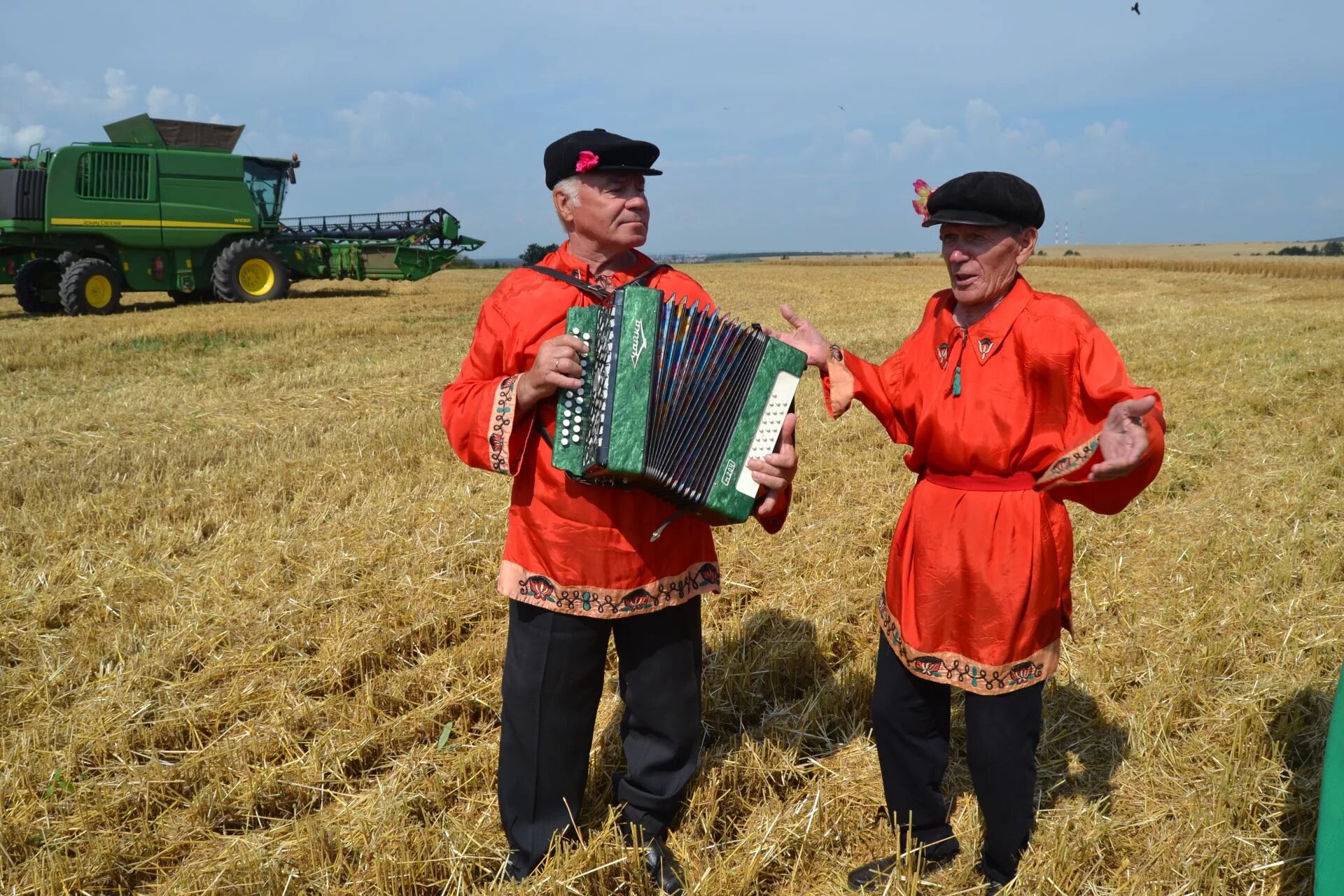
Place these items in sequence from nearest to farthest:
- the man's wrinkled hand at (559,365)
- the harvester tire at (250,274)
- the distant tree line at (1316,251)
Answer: the man's wrinkled hand at (559,365) → the harvester tire at (250,274) → the distant tree line at (1316,251)

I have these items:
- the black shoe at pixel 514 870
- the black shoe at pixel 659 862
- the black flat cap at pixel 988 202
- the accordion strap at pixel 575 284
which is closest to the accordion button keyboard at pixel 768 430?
the accordion strap at pixel 575 284

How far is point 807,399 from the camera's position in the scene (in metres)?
9.22

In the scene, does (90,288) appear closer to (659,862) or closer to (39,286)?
(39,286)

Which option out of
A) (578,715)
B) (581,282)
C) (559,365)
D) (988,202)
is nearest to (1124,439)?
(988,202)

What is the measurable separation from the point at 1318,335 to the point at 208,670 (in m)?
13.3

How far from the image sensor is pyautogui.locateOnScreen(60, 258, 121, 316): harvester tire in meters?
16.3

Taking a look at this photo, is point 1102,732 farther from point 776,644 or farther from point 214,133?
point 214,133

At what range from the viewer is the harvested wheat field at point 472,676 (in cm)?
294

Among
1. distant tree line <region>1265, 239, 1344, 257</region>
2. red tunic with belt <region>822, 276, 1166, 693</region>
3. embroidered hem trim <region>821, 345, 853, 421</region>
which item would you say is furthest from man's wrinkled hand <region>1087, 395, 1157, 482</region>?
distant tree line <region>1265, 239, 1344, 257</region>

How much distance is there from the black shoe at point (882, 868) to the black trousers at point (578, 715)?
59 centimetres

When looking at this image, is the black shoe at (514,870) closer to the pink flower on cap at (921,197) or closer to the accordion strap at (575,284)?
the accordion strap at (575,284)

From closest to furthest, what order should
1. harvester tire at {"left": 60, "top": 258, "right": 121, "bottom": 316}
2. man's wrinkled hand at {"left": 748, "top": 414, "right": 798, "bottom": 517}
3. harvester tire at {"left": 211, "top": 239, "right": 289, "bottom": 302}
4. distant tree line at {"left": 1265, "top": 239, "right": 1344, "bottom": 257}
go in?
man's wrinkled hand at {"left": 748, "top": 414, "right": 798, "bottom": 517} < harvester tire at {"left": 60, "top": 258, "right": 121, "bottom": 316} < harvester tire at {"left": 211, "top": 239, "right": 289, "bottom": 302} < distant tree line at {"left": 1265, "top": 239, "right": 1344, "bottom": 257}

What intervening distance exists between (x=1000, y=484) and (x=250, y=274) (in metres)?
19.3

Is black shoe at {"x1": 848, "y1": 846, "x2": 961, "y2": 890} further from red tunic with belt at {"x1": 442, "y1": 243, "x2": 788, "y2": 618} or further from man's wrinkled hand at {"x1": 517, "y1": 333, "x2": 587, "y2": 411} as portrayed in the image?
man's wrinkled hand at {"x1": 517, "y1": 333, "x2": 587, "y2": 411}
